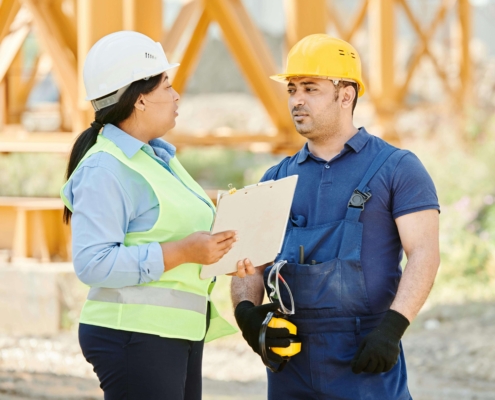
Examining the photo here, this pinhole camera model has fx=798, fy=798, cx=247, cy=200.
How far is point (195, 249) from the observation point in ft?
8.12

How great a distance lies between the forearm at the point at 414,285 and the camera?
8.59 ft

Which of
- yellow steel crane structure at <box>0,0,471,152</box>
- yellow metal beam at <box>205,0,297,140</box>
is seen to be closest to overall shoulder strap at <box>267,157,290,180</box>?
yellow steel crane structure at <box>0,0,471,152</box>

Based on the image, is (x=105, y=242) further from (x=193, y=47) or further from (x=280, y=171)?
(x=193, y=47)

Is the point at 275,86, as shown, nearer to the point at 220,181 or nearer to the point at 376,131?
the point at 376,131

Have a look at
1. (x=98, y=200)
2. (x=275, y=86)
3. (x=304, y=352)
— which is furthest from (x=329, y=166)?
(x=275, y=86)

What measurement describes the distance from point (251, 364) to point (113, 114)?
4.72 metres

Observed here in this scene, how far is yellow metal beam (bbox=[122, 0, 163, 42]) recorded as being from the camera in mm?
5691

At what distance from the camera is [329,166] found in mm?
2875

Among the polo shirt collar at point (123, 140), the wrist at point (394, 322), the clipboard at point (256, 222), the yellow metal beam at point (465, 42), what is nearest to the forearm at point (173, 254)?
the clipboard at point (256, 222)

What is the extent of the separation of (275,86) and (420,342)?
2.78 meters

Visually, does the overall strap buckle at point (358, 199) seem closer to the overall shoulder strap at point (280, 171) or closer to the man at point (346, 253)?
the man at point (346, 253)

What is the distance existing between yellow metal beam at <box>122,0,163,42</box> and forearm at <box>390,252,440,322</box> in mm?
3548

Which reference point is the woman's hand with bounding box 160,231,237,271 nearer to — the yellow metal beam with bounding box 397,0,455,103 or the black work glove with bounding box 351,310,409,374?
the black work glove with bounding box 351,310,409,374

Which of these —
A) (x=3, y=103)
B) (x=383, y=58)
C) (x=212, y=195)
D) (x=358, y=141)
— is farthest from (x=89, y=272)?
(x=383, y=58)
